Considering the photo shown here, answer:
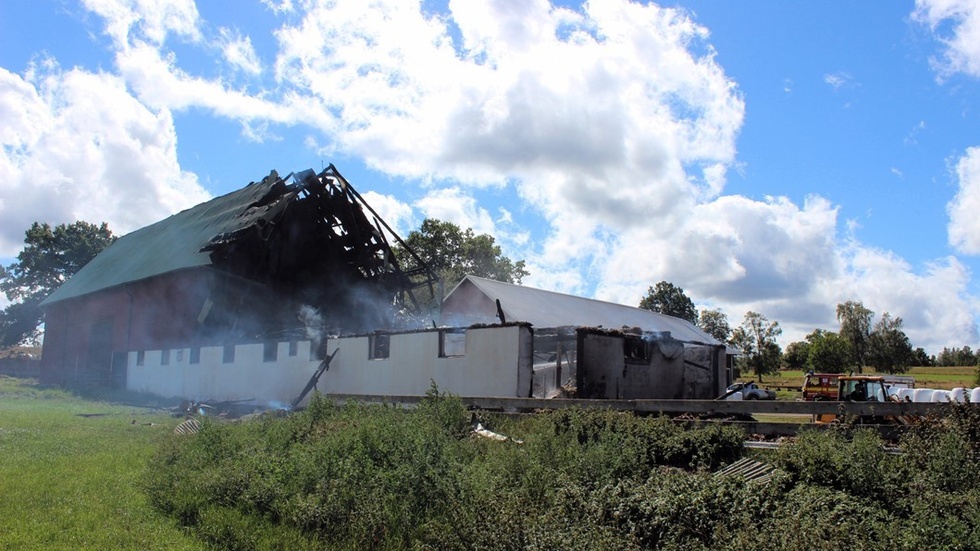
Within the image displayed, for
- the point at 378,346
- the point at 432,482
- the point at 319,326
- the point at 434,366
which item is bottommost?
the point at 432,482

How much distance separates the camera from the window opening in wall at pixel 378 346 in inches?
830

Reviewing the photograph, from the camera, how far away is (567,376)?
17953mm

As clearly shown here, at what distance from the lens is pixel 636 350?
19.9m

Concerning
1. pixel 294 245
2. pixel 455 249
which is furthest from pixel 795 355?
pixel 294 245

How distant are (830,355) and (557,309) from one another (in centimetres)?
4917

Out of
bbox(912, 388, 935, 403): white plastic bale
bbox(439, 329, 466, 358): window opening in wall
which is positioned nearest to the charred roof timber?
bbox(439, 329, 466, 358): window opening in wall

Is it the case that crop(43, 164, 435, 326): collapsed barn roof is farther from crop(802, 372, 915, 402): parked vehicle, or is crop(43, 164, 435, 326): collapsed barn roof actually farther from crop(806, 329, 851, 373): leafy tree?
crop(806, 329, 851, 373): leafy tree

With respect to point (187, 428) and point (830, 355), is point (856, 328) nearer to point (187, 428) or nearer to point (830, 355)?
point (830, 355)

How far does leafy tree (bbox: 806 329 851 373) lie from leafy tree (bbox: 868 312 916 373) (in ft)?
9.93

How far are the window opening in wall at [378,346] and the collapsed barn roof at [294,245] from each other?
10619 millimetres

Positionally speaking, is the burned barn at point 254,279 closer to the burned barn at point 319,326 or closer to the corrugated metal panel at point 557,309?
the burned barn at point 319,326

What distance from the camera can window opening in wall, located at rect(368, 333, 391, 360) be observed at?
69.2 feet

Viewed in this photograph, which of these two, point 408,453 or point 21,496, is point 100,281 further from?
point 408,453

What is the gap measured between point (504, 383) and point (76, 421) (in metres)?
11.9
